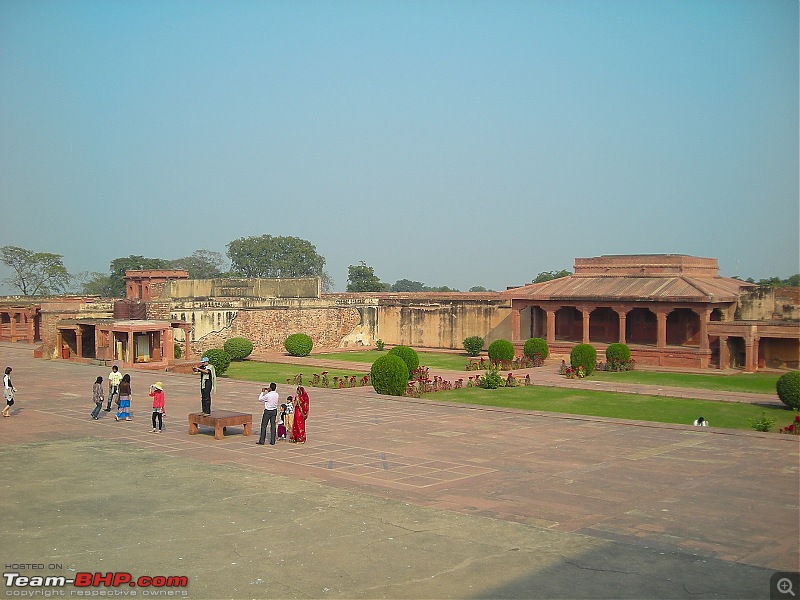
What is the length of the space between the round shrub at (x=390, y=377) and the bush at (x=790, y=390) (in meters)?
8.31

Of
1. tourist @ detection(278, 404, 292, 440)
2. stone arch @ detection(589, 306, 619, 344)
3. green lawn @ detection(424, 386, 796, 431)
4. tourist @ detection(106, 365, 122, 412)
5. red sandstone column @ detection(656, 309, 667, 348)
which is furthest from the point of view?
stone arch @ detection(589, 306, 619, 344)

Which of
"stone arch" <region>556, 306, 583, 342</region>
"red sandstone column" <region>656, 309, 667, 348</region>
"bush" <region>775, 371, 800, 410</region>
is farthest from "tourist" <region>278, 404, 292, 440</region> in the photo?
"stone arch" <region>556, 306, 583, 342</region>

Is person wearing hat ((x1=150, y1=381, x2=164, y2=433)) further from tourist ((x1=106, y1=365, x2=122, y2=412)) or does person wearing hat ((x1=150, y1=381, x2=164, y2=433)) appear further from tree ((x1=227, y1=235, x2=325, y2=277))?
tree ((x1=227, y1=235, x2=325, y2=277))

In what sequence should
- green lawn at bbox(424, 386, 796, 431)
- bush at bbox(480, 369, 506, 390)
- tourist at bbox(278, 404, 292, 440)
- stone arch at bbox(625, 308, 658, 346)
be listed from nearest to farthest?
tourist at bbox(278, 404, 292, 440) → green lawn at bbox(424, 386, 796, 431) → bush at bbox(480, 369, 506, 390) → stone arch at bbox(625, 308, 658, 346)

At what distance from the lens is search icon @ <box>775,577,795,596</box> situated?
680cm

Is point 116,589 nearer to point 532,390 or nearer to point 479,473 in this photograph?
point 479,473

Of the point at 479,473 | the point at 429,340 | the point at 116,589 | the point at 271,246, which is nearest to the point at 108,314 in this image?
the point at 429,340

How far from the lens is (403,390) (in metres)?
20.0

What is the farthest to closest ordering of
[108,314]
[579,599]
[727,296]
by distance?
[108,314]
[727,296]
[579,599]

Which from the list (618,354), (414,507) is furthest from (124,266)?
(414,507)

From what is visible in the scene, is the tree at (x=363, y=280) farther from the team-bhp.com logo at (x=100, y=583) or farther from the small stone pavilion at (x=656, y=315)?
the team-bhp.com logo at (x=100, y=583)

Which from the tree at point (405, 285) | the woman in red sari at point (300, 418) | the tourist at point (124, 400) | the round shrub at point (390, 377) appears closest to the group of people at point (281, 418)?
the woman in red sari at point (300, 418)

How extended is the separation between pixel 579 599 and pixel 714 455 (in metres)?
6.52

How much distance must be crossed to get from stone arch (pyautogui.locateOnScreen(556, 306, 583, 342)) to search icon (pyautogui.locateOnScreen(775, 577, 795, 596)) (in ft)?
88.4
